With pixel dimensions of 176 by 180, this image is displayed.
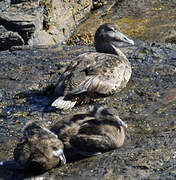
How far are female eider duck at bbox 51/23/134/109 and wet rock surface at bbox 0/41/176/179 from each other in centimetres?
15

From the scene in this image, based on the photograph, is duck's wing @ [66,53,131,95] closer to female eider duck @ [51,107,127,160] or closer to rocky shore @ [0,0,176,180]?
rocky shore @ [0,0,176,180]

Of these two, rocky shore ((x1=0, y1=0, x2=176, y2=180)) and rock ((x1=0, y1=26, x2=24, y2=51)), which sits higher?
rocky shore ((x1=0, y1=0, x2=176, y2=180))

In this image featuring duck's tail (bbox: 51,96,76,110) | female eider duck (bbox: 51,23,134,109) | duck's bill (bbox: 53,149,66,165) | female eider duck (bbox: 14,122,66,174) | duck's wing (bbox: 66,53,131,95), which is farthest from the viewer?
duck's wing (bbox: 66,53,131,95)

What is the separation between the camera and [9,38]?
13.1 metres

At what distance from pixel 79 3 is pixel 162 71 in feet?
20.1

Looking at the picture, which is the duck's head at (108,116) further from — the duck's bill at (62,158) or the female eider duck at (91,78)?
the female eider duck at (91,78)

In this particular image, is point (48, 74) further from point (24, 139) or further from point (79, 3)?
point (79, 3)

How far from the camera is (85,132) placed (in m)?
7.23

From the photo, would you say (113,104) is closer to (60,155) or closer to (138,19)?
(60,155)

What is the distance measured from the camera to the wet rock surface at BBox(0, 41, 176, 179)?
22.7 ft

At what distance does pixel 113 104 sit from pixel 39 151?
2531mm

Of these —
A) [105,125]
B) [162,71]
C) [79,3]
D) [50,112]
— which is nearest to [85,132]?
[105,125]

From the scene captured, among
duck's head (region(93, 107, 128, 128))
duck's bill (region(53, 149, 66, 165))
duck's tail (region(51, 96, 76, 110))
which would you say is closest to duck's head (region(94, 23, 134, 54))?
duck's tail (region(51, 96, 76, 110))

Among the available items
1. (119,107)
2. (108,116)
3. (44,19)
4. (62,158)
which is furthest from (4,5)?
(62,158)
